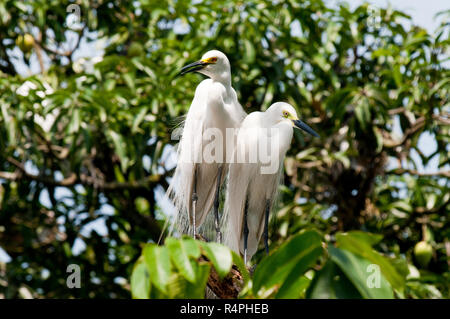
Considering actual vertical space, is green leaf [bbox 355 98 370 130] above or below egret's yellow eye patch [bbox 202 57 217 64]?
below

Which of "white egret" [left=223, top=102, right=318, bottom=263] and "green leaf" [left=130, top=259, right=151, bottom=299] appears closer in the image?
"green leaf" [left=130, top=259, right=151, bottom=299]

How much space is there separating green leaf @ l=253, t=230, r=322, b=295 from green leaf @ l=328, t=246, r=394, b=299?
5 centimetres

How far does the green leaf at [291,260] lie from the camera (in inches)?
39.8

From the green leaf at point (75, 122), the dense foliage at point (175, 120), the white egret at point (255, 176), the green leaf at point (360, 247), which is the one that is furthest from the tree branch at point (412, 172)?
the green leaf at point (360, 247)

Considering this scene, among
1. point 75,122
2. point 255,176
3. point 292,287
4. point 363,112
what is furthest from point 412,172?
point 292,287

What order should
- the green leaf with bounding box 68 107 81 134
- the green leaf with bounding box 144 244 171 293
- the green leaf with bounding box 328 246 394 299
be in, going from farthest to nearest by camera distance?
1. the green leaf with bounding box 68 107 81 134
2. the green leaf with bounding box 144 244 171 293
3. the green leaf with bounding box 328 246 394 299

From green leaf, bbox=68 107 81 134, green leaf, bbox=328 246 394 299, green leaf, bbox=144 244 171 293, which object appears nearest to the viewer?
green leaf, bbox=328 246 394 299

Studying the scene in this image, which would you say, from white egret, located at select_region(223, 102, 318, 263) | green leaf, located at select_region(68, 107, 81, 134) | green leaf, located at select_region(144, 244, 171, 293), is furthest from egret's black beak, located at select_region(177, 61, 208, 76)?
green leaf, located at select_region(144, 244, 171, 293)

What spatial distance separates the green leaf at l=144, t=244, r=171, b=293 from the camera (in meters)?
1.04

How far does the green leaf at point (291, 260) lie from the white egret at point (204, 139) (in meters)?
1.44

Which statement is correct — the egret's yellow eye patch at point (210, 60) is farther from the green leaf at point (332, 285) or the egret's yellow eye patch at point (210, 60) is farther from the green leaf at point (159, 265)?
the green leaf at point (332, 285)

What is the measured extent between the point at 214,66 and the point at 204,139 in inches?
13.0

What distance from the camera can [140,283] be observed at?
1060 millimetres

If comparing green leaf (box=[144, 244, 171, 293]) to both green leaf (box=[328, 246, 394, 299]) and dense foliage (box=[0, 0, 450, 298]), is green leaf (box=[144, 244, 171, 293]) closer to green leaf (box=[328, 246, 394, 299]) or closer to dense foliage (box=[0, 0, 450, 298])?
green leaf (box=[328, 246, 394, 299])
